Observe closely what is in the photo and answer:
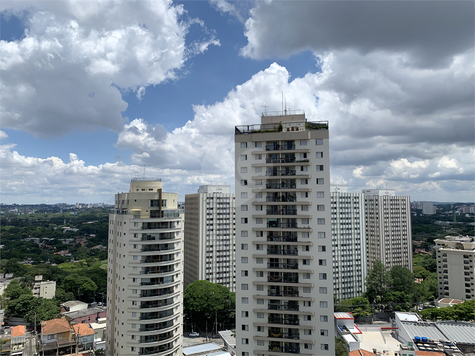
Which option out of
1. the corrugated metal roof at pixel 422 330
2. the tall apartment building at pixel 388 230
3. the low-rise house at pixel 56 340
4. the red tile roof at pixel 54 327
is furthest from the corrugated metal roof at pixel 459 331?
the red tile roof at pixel 54 327

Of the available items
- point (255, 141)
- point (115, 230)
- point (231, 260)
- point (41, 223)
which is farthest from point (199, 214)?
point (41, 223)

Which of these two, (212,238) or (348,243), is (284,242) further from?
(348,243)

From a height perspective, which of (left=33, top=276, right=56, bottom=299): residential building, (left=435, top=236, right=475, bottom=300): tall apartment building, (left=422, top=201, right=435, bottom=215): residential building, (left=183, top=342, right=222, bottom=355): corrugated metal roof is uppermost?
(left=422, top=201, right=435, bottom=215): residential building

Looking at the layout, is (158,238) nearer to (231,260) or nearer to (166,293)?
(166,293)

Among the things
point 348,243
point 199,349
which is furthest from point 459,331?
point 199,349

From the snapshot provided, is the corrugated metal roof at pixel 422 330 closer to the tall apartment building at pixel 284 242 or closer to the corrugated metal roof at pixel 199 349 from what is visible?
the corrugated metal roof at pixel 199 349

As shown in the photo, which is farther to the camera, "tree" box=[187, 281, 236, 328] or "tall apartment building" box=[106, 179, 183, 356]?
"tree" box=[187, 281, 236, 328]

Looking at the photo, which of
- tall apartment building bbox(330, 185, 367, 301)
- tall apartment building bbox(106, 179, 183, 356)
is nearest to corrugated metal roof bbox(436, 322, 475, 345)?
tall apartment building bbox(330, 185, 367, 301)

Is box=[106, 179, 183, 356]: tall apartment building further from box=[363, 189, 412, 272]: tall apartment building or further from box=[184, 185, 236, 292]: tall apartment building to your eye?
box=[363, 189, 412, 272]: tall apartment building
